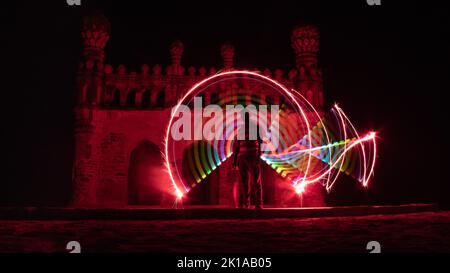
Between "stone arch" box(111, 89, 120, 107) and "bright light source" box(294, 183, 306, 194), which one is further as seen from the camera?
"stone arch" box(111, 89, 120, 107)

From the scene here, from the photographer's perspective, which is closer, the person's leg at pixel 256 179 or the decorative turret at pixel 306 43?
the person's leg at pixel 256 179

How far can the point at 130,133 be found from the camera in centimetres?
1892

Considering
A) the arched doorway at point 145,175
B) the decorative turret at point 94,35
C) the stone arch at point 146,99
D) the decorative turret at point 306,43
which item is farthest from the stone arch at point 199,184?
the decorative turret at point 306,43

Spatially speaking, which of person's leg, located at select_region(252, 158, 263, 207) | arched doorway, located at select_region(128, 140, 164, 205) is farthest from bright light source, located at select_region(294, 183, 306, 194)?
person's leg, located at select_region(252, 158, 263, 207)

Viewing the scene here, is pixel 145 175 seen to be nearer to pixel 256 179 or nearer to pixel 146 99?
pixel 146 99

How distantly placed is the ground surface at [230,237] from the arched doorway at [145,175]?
34.6ft

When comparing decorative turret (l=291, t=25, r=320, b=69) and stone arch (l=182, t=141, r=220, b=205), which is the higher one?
decorative turret (l=291, t=25, r=320, b=69)

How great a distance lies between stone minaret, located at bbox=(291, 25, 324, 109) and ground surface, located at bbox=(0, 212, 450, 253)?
38.4 feet

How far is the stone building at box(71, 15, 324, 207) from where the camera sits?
723 inches

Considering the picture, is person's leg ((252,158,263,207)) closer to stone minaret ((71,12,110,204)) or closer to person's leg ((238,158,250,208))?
person's leg ((238,158,250,208))

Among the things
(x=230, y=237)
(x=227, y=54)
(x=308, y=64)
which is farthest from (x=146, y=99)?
(x=230, y=237)

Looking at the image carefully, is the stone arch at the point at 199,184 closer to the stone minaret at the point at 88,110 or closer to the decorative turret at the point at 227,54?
the decorative turret at the point at 227,54

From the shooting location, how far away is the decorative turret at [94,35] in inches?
747

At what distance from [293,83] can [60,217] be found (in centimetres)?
1335
